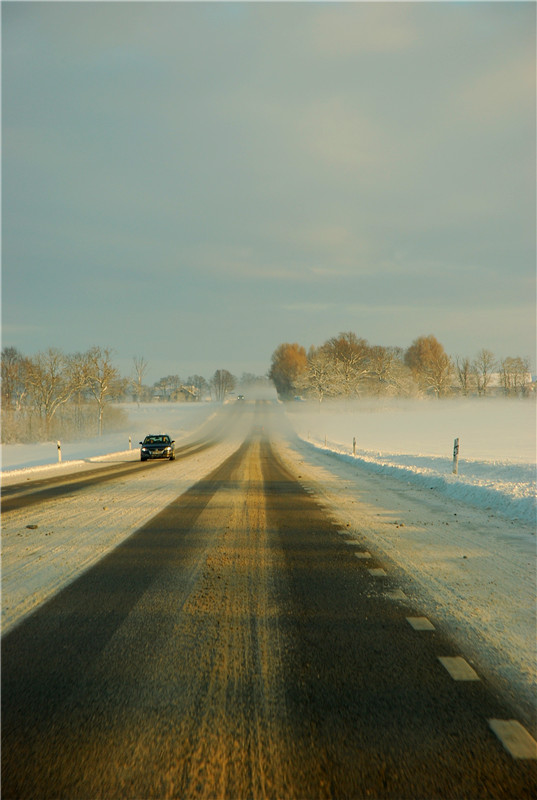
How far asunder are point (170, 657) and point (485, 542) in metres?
5.40

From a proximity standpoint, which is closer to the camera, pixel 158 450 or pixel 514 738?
pixel 514 738

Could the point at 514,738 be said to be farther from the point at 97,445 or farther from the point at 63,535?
the point at 97,445

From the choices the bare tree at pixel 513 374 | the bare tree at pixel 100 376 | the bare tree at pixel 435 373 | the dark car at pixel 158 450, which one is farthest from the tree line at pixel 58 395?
the bare tree at pixel 513 374

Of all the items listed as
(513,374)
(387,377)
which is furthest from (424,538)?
(513,374)

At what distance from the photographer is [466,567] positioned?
6188 mm

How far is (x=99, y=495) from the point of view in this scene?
43.1 feet

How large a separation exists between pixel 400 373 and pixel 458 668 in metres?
97.1

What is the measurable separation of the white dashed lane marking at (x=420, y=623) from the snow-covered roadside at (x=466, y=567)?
0.41 feet

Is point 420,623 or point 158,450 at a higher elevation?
point 420,623

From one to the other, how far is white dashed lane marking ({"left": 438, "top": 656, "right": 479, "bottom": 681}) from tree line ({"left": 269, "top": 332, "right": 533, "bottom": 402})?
8760 cm

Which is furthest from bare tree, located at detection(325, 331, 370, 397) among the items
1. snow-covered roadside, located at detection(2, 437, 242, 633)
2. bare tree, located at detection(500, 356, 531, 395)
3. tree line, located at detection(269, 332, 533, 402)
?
snow-covered roadside, located at detection(2, 437, 242, 633)

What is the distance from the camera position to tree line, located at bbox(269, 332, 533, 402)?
91.9 m

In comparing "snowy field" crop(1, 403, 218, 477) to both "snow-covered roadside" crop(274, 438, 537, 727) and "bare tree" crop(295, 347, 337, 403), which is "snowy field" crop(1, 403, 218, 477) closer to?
"snow-covered roadside" crop(274, 438, 537, 727)

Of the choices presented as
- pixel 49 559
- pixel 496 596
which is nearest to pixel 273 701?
pixel 496 596
